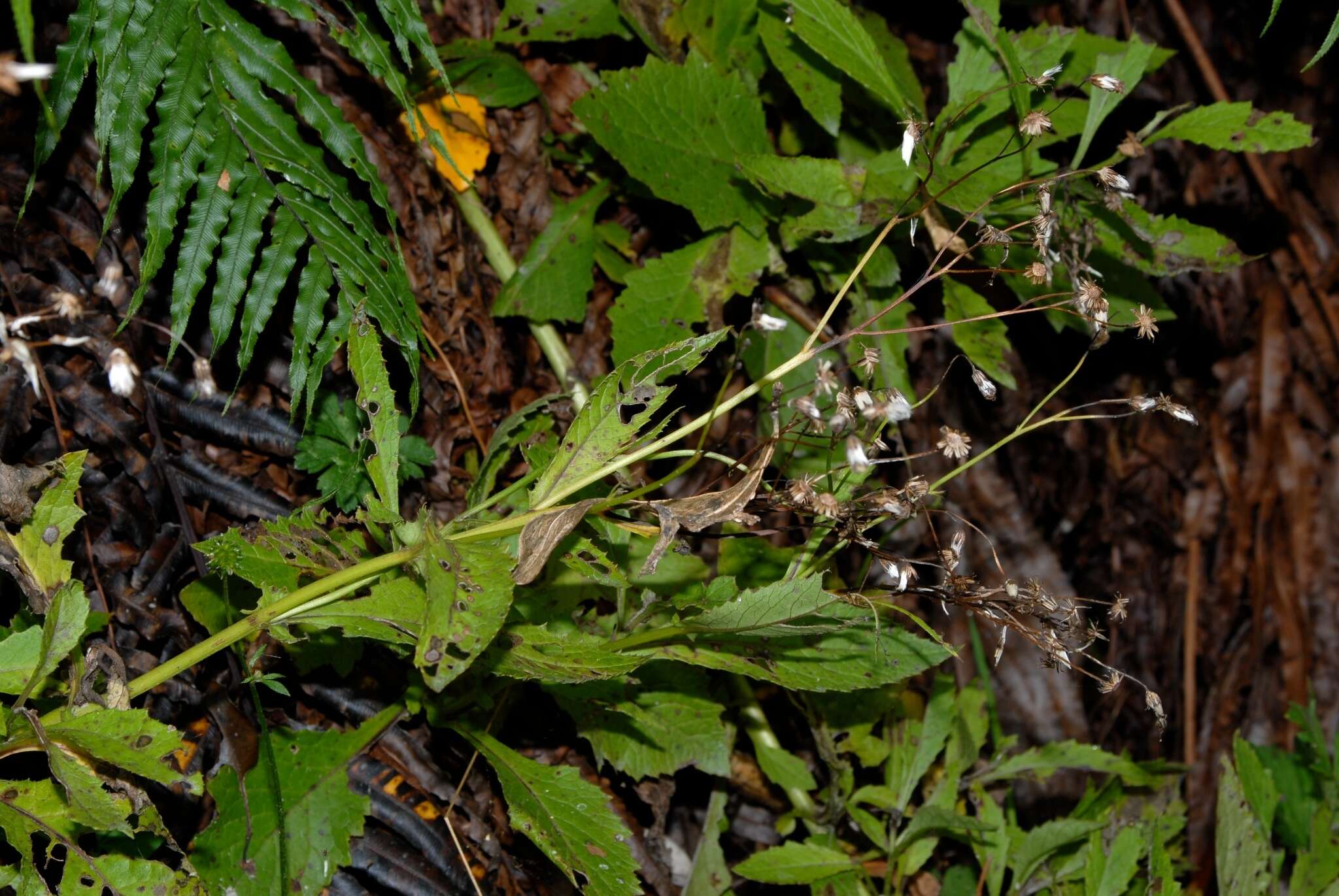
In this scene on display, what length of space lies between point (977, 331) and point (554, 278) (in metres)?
1.03

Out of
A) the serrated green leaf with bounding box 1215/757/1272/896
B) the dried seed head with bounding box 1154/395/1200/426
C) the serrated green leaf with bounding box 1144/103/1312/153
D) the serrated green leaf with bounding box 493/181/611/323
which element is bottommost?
the serrated green leaf with bounding box 1215/757/1272/896

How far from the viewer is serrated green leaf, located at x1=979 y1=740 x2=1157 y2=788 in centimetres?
246

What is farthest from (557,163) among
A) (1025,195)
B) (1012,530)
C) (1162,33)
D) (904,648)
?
(1162,33)

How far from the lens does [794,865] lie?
2.17m

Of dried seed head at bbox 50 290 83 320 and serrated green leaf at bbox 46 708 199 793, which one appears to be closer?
serrated green leaf at bbox 46 708 199 793

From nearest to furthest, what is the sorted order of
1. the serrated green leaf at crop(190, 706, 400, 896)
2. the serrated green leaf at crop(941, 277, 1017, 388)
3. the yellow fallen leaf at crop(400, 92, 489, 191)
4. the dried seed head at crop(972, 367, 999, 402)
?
the dried seed head at crop(972, 367, 999, 402)
the serrated green leaf at crop(190, 706, 400, 896)
the serrated green leaf at crop(941, 277, 1017, 388)
the yellow fallen leaf at crop(400, 92, 489, 191)

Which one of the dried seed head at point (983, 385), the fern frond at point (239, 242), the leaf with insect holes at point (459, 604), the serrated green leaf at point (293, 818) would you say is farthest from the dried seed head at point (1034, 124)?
the serrated green leaf at point (293, 818)

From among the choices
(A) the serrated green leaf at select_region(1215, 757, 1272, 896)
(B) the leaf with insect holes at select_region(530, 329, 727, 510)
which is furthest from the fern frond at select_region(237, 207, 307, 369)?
(A) the serrated green leaf at select_region(1215, 757, 1272, 896)

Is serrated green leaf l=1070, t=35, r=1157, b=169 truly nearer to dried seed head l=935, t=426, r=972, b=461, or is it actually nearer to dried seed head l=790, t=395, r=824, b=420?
dried seed head l=935, t=426, r=972, b=461

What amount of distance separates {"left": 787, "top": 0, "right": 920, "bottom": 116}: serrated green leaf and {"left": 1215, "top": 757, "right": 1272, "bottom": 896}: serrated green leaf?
1.87 metres

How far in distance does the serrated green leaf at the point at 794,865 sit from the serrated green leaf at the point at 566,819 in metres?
0.41

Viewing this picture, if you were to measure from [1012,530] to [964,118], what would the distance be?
1351 mm

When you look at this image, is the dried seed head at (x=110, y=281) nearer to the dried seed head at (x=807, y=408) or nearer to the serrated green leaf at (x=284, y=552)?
the serrated green leaf at (x=284, y=552)

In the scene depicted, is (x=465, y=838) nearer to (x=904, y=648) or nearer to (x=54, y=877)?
(x=54, y=877)
